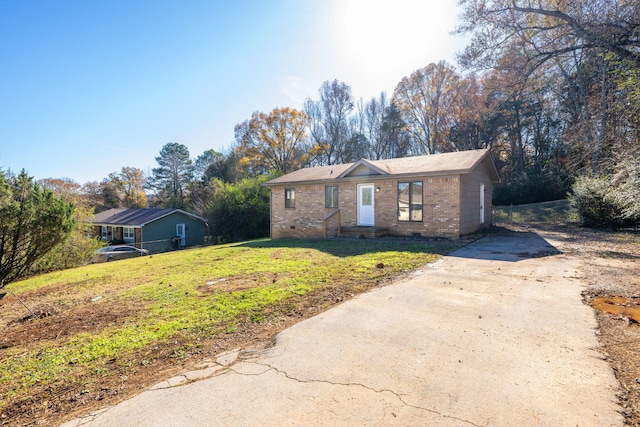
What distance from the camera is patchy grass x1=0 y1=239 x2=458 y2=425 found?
279 centimetres

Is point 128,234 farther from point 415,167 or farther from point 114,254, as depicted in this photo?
point 415,167

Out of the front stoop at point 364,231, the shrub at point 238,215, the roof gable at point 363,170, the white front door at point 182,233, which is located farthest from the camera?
the white front door at point 182,233

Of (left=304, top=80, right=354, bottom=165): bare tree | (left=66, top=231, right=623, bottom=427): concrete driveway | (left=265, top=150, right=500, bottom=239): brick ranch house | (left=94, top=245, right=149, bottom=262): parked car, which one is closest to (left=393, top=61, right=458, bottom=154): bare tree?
(left=304, top=80, right=354, bottom=165): bare tree

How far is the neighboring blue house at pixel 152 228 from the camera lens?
2548 centimetres

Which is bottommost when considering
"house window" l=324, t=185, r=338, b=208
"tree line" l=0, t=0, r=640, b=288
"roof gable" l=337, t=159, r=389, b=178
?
"house window" l=324, t=185, r=338, b=208

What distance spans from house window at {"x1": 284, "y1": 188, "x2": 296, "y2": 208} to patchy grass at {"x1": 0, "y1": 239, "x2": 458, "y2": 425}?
25.9ft

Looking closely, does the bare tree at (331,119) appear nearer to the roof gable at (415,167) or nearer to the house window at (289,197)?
the house window at (289,197)

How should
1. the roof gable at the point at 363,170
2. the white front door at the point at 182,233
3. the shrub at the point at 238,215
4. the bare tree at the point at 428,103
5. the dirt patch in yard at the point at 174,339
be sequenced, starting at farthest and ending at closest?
the white front door at the point at 182,233 → the bare tree at the point at 428,103 → the shrub at the point at 238,215 → the roof gable at the point at 363,170 → the dirt patch in yard at the point at 174,339

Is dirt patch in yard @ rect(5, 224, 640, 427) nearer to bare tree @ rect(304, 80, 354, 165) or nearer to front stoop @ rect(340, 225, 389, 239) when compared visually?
front stoop @ rect(340, 225, 389, 239)

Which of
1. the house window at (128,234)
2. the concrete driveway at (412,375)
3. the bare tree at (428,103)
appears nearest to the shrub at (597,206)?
the concrete driveway at (412,375)

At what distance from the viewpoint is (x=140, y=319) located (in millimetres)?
4453

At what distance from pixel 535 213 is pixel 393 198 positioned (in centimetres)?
1397

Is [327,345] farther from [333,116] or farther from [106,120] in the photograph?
[333,116]

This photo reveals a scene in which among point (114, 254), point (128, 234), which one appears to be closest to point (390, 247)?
point (114, 254)
